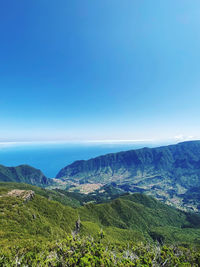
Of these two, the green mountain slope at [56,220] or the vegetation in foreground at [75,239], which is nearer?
the vegetation in foreground at [75,239]

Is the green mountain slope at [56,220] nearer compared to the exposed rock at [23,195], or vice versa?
the green mountain slope at [56,220]

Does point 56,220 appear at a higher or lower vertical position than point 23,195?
lower

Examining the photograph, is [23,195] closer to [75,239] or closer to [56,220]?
[56,220]

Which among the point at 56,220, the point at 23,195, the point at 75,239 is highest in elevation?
the point at 75,239

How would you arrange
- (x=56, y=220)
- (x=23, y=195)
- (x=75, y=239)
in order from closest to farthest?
1. (x=75, y=239)
2. (x=56, y=220)
3. (x=23, y=195)

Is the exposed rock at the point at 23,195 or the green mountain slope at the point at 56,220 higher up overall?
the exposed rock at the point at 23,195

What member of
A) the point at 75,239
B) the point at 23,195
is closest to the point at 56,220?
the point at 23,195

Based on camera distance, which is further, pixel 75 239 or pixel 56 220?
pixel 56 220

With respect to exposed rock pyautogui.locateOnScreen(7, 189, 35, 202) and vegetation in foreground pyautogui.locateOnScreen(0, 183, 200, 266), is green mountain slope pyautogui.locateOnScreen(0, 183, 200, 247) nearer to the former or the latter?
vegetation in foreground pyautogui.locateOnScreen(0, 183, 200, 266)

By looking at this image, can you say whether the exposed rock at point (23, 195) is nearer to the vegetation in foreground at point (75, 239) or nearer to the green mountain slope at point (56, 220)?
the vegetation in foreground at point (75, 239)

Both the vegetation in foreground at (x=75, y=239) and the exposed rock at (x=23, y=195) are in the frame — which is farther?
the exposed rock at (x=23, y=195)

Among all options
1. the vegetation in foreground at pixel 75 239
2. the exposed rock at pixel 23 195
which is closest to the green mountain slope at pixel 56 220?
the vegetation in foreground at pixel 75 239

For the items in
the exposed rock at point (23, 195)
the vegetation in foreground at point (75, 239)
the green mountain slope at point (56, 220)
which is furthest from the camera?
the exposed rock at point (23, 195)

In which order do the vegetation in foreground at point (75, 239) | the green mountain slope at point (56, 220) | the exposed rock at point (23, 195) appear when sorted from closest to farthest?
the vegetation in foreground at point (75, 239) < the green mountain slope at point (56, 220) < the exposed rock at point (23, 195)
